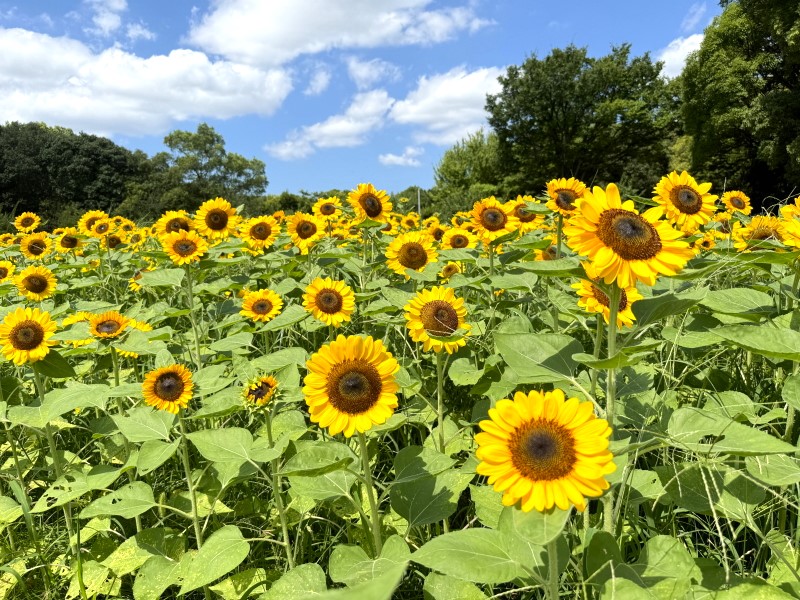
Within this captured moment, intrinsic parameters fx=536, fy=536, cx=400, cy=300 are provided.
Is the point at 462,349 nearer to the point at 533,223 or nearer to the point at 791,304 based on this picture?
the point at 791,304

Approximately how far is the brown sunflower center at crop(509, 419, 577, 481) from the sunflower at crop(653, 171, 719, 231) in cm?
221

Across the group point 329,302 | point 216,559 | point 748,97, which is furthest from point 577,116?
point 216,559

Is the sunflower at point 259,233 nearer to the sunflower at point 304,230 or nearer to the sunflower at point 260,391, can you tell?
the sunflower at point 304,230

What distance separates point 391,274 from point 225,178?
5546cm

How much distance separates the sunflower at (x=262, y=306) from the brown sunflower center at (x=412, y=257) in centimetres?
92

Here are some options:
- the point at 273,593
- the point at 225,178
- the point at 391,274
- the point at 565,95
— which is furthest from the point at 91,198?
the point at 273,593

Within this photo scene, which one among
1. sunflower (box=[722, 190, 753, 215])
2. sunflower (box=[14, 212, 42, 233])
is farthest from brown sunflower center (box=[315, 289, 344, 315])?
sunflower (box=[14, 212, 42, 233])

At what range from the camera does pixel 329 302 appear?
3.14m

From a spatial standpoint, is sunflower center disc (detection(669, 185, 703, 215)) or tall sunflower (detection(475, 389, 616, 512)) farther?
sunflower center disc (detection(669, 185, 703, 215))

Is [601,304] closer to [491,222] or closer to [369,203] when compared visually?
[491,222]

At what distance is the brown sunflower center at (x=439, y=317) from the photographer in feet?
7.68

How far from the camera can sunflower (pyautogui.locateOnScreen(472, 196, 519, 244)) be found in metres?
3.92

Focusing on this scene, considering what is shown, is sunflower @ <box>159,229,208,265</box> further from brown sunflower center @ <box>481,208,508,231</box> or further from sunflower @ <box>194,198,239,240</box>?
brown sunflower center @ <box>481,208,508,231</box>

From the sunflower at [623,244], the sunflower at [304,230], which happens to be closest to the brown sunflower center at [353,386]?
the sunflower at [623,244]
